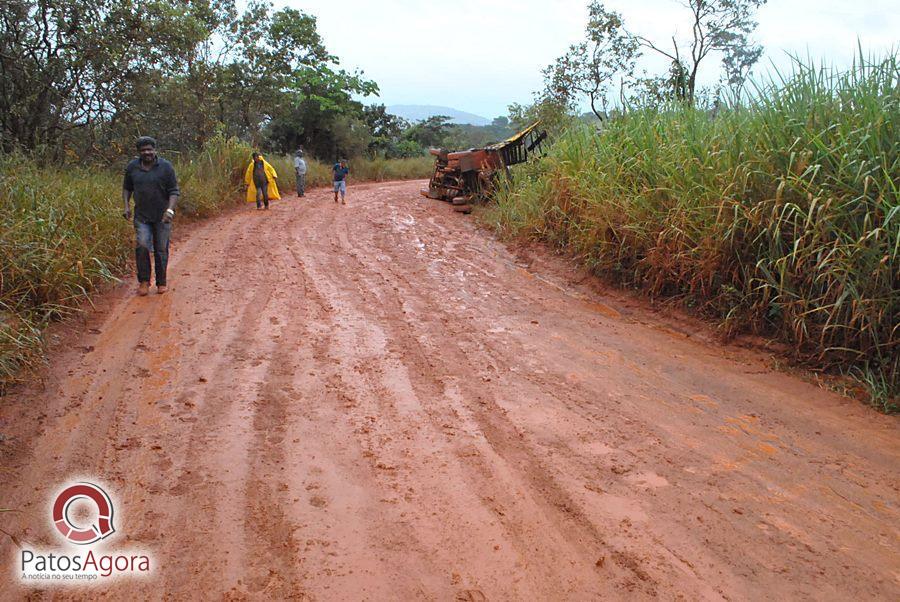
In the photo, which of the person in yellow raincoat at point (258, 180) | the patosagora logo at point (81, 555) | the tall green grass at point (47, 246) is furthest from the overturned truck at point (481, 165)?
the patosagora logo at point (81, 555)

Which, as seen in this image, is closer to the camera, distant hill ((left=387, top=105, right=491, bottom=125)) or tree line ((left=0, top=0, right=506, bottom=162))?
tree line ((left=0, top=0, right=506, bottom=162))

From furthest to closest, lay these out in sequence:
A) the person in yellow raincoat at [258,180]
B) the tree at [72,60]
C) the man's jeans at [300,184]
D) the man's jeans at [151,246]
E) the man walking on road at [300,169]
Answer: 1. the man's jeans at [300,184]
2. the man walking on road at [300,169]
3. the person in yellow raincoat at [258,180]
4. the tree at [72,60]
5. the man's jeans at [151,246]

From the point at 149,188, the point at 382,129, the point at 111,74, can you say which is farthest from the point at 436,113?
the point at 149,188

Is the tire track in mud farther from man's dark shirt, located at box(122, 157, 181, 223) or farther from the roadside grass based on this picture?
the roadside grass

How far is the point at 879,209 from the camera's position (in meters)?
4.30

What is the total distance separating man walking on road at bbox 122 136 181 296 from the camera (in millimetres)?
6195

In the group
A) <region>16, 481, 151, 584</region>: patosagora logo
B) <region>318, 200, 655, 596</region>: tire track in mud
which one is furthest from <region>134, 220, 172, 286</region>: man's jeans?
Result: <region>16, 481, 151, 584</region>: patosagora logo

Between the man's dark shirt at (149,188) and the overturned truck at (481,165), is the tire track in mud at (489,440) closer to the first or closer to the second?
the man's dark shirt at (149,188)

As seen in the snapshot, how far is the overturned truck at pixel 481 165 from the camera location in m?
12.9

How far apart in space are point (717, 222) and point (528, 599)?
4078 millimetres

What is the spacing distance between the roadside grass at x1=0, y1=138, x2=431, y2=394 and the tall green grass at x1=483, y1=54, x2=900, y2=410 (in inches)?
212

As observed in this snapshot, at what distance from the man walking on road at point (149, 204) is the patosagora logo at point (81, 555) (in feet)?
12.7

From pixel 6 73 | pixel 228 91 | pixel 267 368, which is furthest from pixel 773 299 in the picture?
pixel 228 91

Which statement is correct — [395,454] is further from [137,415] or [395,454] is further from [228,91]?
[228,91]
